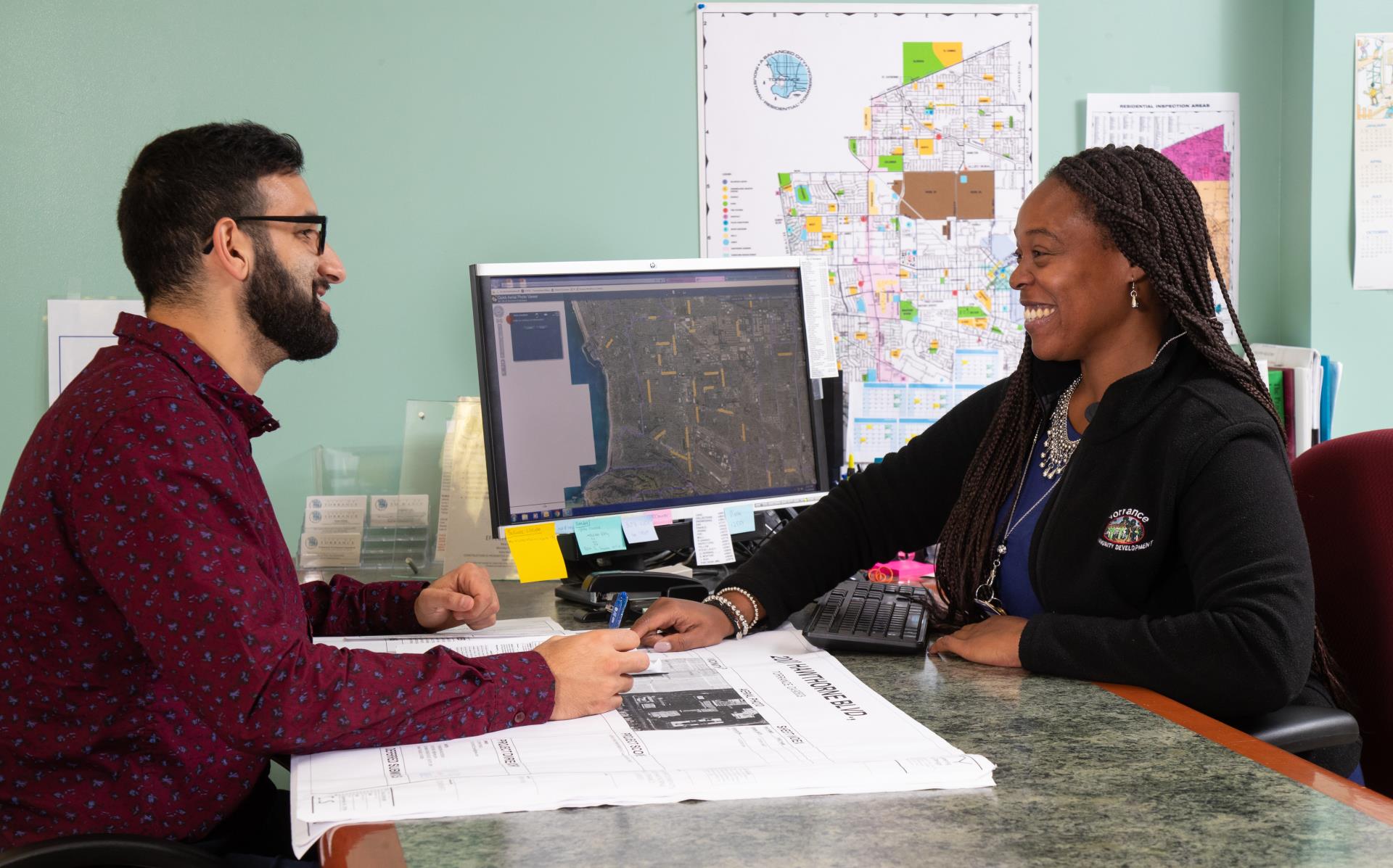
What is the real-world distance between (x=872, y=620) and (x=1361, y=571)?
63 centimetres

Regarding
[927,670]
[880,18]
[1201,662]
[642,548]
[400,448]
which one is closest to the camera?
[1201,662]

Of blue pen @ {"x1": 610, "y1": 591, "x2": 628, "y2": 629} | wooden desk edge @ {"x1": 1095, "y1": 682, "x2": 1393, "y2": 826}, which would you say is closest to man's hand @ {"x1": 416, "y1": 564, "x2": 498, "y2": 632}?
blue pen @ {"x1": 610, "y1": 591, "x2": 628, "y2": 629}

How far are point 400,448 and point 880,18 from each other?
58.0 inches

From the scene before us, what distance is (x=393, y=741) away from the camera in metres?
1.04

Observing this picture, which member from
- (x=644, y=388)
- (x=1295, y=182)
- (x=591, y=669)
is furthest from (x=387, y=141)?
(x=1295, y=182)

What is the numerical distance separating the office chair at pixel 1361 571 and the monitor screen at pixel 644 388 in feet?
2.39

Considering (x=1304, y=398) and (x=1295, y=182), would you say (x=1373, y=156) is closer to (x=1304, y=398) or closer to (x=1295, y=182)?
(x=1295, y=182)

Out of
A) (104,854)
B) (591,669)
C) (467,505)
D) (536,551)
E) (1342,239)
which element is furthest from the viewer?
(1342,239)

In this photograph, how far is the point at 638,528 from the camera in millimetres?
1785

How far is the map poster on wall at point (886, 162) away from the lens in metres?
2.69

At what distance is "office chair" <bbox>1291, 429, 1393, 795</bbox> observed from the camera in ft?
4.83

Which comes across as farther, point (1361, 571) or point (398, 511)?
point (398, 511)

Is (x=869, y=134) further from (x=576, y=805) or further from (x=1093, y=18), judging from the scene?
(x=576, y=805)

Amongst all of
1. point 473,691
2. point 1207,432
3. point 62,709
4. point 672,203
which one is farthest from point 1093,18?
point 62,709
